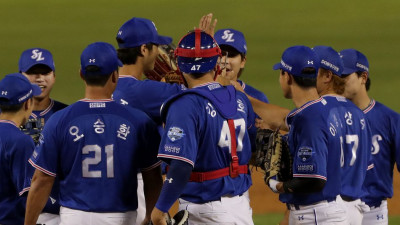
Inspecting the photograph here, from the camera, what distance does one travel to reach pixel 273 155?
5.12 meters

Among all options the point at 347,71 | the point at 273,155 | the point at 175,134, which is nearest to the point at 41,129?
the point at 175,134

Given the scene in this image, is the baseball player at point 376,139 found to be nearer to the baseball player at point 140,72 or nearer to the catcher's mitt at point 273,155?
the catcher's mitt at point 273,155

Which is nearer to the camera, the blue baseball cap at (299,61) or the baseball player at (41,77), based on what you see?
the blue baseball cap at (299,61)

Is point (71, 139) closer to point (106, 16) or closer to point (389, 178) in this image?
point (389, 178)

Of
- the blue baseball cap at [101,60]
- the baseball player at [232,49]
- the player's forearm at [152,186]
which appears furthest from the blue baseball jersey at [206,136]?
the baseball player at [232,49]

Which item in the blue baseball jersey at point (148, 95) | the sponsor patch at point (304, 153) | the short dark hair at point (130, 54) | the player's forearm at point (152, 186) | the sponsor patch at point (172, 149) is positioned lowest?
the player's forearm at point (152, 186)

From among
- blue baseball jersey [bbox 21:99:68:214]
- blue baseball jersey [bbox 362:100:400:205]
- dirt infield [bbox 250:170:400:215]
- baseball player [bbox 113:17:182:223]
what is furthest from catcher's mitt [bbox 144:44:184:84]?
dirt infield [bbox 250:170:400:215]

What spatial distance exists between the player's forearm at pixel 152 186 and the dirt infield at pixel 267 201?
4.76 m

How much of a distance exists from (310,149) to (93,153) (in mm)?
1378

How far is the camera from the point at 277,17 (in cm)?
2017

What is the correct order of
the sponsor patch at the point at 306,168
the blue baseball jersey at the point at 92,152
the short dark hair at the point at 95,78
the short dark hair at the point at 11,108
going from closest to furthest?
1. the blue baseball jersey at the point at 92,152
2. the short dark hair at the point at 95,78
3. the sponsor patch at the point at 306,168
4. the short dark hair at the point at 11,108

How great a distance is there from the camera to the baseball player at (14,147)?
4.79 meters

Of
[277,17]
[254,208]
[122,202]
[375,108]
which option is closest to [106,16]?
[277,17]

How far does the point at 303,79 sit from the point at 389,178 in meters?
1.54
